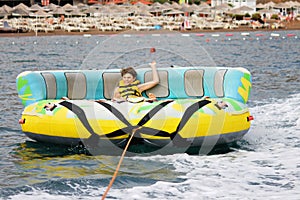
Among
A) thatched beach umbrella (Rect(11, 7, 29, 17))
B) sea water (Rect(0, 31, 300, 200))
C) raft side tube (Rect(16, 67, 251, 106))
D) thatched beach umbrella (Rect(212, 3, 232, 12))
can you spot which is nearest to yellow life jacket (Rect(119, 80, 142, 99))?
raft side tube (Rect(16, 67, 251, 106))

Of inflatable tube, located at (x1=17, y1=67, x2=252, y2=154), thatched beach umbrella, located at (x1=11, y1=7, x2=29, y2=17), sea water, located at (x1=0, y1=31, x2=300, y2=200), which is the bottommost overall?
sea water, located at (x1=0, y1=31, x2=300, y2=200)

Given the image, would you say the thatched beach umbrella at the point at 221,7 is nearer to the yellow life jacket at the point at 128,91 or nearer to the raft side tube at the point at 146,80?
the raft side tube at the point at 146,80

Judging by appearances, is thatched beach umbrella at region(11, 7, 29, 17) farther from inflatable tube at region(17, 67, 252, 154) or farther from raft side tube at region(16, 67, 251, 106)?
inflatable tube at region(17, 67, 252, 154)

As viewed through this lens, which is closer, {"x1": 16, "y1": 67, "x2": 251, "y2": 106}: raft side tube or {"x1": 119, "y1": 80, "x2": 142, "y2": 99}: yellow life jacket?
{"x1": 119, "y1": 80, "x2": 142, "y2": 99}: yellow life jacket

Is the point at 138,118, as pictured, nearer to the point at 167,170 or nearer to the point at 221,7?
the point at 167,170

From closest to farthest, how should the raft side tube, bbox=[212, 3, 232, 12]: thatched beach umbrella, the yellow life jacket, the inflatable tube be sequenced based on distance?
the inflatable tube, the yellow life jacket, the raft side tube, bbox=[212, 3, 232, 12]: thatched beach umbrella

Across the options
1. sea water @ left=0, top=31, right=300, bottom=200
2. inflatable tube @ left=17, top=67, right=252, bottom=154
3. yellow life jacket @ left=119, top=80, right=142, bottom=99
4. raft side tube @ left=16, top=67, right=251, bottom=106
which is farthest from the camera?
raft side tube @ left=16, top=67, right=251, bottom=106

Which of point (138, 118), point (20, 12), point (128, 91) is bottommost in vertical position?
point (138, 118)

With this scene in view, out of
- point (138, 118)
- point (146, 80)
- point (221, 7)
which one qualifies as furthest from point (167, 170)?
point (221, 7)

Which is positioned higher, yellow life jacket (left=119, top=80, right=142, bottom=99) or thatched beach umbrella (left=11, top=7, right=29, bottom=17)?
thatched beach umbrella (left=11, top=7, right=29, bottom=17)

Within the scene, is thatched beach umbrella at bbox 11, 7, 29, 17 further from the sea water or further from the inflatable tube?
the inflatable tube

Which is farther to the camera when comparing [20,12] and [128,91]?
[20,12]

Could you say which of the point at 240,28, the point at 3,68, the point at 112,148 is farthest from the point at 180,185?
the point at 240,28

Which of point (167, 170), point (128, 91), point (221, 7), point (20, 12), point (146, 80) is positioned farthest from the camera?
point (221, 7)
